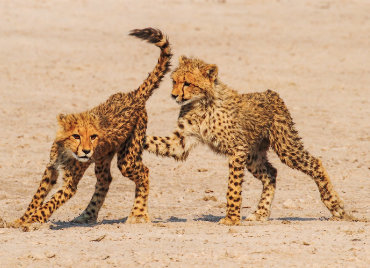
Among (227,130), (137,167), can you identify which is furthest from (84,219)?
(227,130)

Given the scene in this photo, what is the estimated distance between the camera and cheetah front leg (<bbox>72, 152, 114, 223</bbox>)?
7898mm

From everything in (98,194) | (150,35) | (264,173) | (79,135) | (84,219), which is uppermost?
(150,35)

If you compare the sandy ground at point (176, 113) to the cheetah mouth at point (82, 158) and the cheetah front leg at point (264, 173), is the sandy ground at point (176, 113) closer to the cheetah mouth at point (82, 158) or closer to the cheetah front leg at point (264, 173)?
the cheetah front leg at point (264, 173)

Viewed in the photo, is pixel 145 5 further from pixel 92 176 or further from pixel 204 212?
pixel 204 212

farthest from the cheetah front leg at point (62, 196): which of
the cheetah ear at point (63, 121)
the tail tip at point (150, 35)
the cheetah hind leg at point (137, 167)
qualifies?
the tail tip at point (150, 35)

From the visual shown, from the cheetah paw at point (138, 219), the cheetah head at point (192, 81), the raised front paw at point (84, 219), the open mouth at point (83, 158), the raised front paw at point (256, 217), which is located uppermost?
the cheetah head at point (192, 81)

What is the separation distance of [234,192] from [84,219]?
5.02 feet

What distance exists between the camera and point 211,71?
307 inches

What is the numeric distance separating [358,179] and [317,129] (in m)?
2.91

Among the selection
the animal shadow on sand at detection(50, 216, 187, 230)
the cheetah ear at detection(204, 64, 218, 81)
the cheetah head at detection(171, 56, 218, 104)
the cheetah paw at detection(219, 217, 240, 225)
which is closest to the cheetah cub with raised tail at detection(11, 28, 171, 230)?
the animal shadow on sand at detection(50, 216, 187, 230)

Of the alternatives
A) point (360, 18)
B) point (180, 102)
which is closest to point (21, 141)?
point (180, 102)

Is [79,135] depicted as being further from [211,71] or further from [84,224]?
[211,71]

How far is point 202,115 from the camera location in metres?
7.75

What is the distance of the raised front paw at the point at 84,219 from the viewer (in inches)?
310
